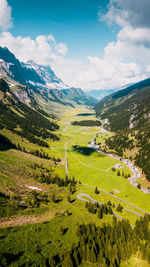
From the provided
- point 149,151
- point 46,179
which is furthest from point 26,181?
point 149,151

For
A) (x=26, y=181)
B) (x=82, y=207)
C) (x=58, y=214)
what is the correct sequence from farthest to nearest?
1. (x=26, y=181)
2. (x=82, y=207)
3. (x=58, y=214)

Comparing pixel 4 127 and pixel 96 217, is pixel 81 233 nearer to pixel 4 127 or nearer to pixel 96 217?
pixel 96 217

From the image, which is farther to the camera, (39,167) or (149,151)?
(149,151)

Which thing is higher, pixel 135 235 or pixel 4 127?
pixel 4 127

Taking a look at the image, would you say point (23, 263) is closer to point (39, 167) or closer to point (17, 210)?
point (17, 210)

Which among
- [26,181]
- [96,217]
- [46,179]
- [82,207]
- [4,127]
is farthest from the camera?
[4,127]

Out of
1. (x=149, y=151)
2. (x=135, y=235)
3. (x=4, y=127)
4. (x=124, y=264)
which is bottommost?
(x=124, y=264)

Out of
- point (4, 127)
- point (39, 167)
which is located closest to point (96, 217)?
point (39, 167)

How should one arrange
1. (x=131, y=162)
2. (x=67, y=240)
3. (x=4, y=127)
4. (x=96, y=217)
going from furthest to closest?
(x=4, y=127) → (x=131, y=162) → (x=96, y=217) → (x=67, y=240)

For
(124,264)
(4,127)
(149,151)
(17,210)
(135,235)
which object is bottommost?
(124,264)
